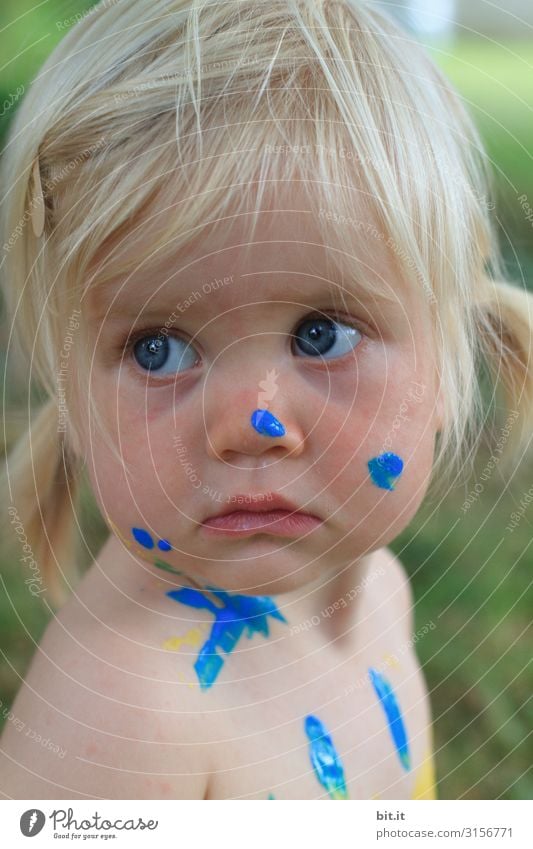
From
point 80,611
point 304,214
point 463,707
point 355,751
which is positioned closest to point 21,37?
point 304,214

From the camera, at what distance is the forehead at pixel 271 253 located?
24.7 inches

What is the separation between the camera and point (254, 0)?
2.24ft

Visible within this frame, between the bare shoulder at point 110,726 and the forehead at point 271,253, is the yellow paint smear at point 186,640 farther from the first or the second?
the forehead at point 271,253

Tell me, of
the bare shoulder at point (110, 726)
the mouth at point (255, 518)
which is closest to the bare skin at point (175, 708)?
the bare shoulder at point (110, 726)

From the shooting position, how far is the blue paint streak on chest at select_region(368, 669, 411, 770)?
2.86 ft

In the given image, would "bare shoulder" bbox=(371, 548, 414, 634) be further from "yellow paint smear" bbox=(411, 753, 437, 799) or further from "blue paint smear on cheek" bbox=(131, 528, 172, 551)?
"blue paint smear on cheek" bbox=(131, 528, 172, 551)

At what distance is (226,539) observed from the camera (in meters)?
0.72

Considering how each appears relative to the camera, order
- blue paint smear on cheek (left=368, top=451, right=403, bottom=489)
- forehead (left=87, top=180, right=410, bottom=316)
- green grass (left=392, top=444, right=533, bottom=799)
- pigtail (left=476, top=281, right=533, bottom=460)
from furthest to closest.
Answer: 1. green grass (left=392, top=444, right=533, bottom=799)
2. pigtail (left=476, top=281, right=533, bottom=460)
3. blue paint smear on cheek (left=368, top=451, right=403, bottom=489)
4. forehead (left=87, top=180, right=410, bottom=316)

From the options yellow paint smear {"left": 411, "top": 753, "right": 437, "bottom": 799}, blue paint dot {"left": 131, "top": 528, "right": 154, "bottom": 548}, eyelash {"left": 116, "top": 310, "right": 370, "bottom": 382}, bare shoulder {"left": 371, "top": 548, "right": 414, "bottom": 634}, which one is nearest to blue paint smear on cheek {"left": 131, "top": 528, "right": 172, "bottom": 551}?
blue paint dot {"left": 131, "top": 528, "right": 154, "bottom": 548}

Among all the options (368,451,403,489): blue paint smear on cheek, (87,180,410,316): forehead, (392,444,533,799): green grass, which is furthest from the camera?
(392,444,533,799): green grass

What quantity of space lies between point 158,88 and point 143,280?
0.13 metres

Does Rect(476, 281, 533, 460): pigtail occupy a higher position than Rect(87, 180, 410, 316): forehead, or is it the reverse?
Rect(476, 281, 533, 460): pigtail

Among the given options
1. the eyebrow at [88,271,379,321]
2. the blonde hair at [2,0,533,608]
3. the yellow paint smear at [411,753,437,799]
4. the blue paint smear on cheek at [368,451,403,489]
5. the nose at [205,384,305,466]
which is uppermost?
the blonde hair at [2,0,533,608]

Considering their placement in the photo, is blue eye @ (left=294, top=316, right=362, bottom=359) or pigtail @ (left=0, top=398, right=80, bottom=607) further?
→ pigtail @ (left=0, top=398, right=80, bottom=607)
